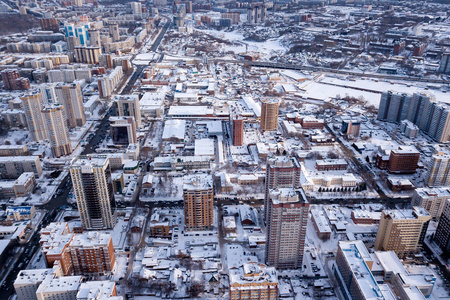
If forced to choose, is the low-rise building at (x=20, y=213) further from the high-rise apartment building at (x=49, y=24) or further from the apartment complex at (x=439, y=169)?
the high-rise apartment building at (x=49, y=24)

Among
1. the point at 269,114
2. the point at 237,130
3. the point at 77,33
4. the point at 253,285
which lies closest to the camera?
the point at 253,285

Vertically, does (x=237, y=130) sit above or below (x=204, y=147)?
above

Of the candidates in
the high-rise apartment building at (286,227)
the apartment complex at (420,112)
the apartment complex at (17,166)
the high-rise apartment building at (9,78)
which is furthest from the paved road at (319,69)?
the high-rise apartment building at (286,227)

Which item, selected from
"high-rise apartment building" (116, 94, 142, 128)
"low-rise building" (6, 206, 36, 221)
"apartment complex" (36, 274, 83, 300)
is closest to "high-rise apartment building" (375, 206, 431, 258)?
"apartment complex" (36, 274, 83, 300)

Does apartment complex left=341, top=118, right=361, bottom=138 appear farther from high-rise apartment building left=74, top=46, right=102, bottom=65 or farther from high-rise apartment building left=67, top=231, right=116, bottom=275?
high-rise apartment building left=74, top=46, right=102, bottom=65

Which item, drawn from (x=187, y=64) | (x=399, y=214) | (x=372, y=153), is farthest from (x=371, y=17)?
(x=399, y=214)

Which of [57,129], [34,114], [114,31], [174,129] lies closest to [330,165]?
[174,129]

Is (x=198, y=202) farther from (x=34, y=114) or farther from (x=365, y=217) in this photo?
(x=34, y=114)
